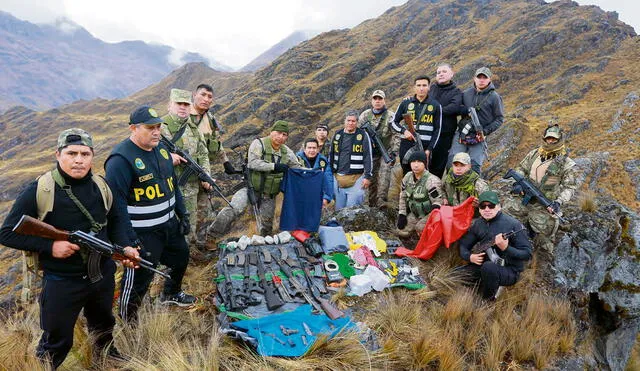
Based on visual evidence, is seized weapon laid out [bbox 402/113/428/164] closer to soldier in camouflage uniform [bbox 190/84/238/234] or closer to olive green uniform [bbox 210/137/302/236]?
olive green uniform [bbox 210/137/302/236]

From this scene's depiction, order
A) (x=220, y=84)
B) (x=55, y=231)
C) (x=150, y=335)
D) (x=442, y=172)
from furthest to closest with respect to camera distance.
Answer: (x=220, y=84) < (x=442, y=172) < (x=150, y=335) < (x=55, y=231)

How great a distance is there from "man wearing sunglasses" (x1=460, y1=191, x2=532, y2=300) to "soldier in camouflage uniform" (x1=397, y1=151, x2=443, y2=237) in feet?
3.59

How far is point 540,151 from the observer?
590 cm

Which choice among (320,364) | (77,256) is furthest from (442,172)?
(77,256)

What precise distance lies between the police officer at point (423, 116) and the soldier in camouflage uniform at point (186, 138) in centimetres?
390

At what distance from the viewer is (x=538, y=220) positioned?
5895 mm

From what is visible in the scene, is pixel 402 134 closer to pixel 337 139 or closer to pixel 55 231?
pixel 337 139

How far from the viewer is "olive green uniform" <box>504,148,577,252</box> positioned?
5.55 metres

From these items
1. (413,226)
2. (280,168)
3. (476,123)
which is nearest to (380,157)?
(413,226)

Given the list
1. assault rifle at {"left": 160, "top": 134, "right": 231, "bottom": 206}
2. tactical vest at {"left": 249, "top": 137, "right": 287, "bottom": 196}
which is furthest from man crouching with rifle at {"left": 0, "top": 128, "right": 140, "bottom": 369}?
tactical vest at {"left": 249, "top": 137, "right": 287, "bottom": 196}

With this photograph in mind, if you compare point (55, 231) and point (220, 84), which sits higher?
point (220, 84)

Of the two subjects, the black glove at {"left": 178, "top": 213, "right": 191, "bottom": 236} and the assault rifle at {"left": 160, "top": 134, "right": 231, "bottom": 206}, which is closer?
the black glove at {"left": 178, "top": 213, "right": 191, "bottom": 236}

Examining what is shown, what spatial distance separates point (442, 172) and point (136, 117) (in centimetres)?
606

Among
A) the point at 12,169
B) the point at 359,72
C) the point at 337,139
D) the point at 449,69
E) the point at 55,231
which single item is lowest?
the point at 12,169
